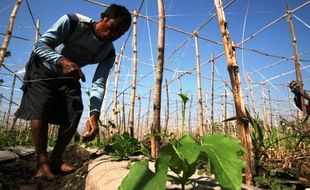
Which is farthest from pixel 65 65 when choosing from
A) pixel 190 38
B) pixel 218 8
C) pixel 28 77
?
pixel 190 38

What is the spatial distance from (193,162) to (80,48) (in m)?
1.57

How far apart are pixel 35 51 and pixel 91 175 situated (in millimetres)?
928

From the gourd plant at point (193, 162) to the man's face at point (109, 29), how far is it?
1201 mm

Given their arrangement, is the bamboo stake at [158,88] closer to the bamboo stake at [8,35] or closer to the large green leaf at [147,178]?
the large green leaf at [147,178]

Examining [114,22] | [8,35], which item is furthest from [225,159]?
[8,35]

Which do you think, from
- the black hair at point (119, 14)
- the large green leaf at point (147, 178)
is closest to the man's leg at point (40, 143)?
the black hair at point (119, 14)

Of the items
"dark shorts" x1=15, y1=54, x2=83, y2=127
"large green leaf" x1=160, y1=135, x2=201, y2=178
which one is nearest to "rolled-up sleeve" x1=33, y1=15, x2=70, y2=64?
"dark shorts" x1=15, y1=54, x2=83, y2=127

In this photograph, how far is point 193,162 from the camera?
998 millimetres

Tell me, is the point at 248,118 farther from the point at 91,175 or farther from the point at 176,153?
the point at 91,175

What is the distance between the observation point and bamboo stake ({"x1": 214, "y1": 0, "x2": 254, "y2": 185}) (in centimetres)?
146

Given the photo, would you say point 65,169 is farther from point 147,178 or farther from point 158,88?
point 147,178

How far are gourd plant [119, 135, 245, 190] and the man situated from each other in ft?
3.29

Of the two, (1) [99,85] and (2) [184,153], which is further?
(1) [99,85]

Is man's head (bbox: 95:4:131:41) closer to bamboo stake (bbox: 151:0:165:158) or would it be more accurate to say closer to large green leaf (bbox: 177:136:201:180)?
bamboo stake (bbox: 151:0:165:158)
